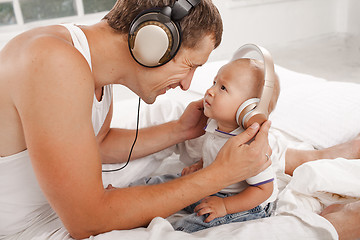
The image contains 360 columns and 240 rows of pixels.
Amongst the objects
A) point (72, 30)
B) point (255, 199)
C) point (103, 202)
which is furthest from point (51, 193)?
point (255, 199)

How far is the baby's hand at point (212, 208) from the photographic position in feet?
3.92

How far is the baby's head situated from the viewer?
1248mm

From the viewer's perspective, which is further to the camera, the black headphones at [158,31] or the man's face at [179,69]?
the man's face at [179,69]

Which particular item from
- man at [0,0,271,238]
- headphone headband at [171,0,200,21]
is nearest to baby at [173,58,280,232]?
man at [0,0,271,238]

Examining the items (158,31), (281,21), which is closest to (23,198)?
(158,31)

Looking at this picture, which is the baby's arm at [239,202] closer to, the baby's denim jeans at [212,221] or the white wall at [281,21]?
the baby's denim jeans at [212,221]

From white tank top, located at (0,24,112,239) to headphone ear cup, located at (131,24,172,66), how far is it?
0.17 m

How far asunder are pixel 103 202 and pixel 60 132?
0.23m

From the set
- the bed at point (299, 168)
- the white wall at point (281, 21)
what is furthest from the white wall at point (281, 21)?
the bed at point (299, 168)

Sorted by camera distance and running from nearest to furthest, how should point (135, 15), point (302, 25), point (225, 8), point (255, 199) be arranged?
1. point (135, 15)
2. point (255, 199)
3. point (225, 8)
4. point (302, 25)

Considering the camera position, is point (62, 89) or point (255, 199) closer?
point (62, 89)

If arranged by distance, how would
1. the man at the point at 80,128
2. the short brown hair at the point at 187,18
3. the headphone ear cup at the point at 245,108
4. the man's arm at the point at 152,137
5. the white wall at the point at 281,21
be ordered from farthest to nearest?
1. the white wall at the point at 281,21
2. the man's arm at the point at 152,137
3. the headphone ear cup at the point at 245,108
4. the short brown hair at the point at 187,18
5. the man at the point at 80,128

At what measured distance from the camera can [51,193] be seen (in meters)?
0.99

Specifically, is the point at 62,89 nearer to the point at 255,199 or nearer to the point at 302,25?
the point at 255,199
